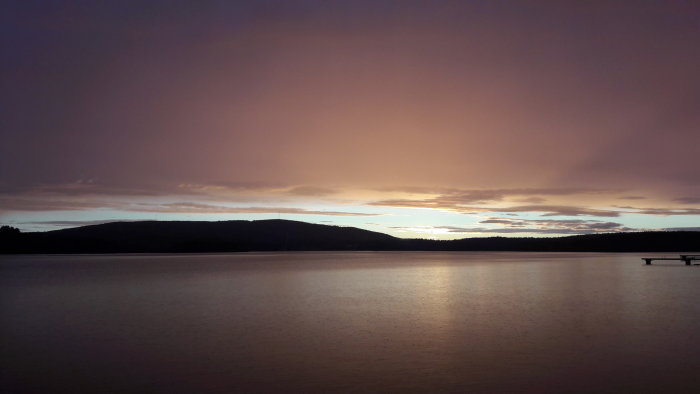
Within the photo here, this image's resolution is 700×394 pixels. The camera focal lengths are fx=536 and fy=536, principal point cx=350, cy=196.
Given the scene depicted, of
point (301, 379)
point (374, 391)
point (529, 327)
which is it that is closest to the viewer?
point (374, 391)

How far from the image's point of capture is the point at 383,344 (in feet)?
Result: 68.1

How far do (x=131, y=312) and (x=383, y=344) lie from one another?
1745 centimetres

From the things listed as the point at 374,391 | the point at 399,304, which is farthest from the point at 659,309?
the point at 374,391

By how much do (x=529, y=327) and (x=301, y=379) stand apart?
13888 millimetres


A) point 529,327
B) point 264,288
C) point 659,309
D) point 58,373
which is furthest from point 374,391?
point 264,288

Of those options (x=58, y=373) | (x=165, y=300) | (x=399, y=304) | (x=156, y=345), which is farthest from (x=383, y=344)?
(x=165, y=300)

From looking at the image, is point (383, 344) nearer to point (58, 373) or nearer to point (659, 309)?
point (58, 373)

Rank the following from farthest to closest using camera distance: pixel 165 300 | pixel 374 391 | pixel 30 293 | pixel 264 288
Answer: pixel 264 288, pixel 30 293, pixel 165 300, pixel 374 391

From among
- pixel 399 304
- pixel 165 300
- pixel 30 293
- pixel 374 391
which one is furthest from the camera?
pixel 30 293

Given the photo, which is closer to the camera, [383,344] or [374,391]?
[374,391]

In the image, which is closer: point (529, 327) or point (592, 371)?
point (592, 371)

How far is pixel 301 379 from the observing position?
15195 millimetres

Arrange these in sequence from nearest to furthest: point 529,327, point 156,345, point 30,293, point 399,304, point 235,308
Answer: point 156,345, point 529,327, point 235,308, point 399,304, point 30,293

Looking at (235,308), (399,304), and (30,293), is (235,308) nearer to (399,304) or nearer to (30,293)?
(399,304)
